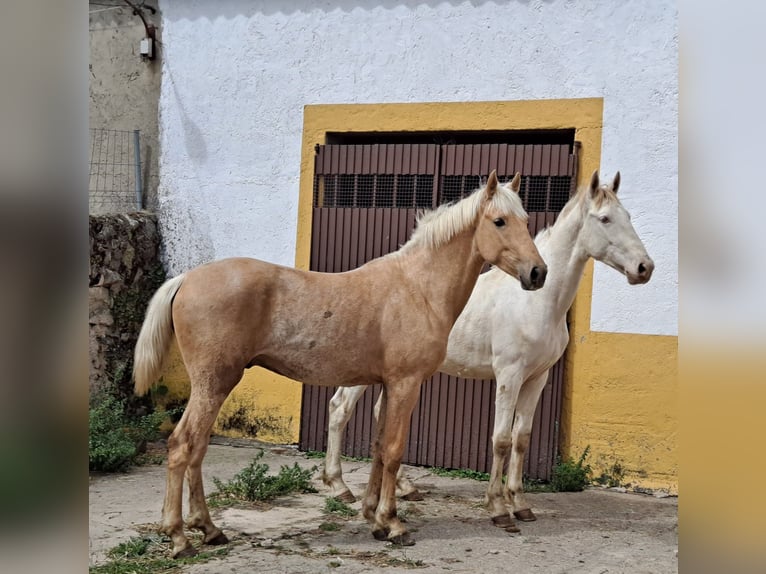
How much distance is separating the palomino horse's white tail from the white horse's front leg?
1.90 metres

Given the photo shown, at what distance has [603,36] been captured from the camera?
6.43m

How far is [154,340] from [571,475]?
3829mm

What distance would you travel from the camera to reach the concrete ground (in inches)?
166

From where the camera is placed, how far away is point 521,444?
18.1 feet

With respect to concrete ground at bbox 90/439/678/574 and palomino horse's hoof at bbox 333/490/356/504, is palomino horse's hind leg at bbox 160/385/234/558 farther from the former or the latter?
palomino horse's hoof at bbox 333/490/356/504

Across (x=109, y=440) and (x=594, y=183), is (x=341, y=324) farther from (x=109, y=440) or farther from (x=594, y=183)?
(x=109, y=440)

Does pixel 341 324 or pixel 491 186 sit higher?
pixel 491 186

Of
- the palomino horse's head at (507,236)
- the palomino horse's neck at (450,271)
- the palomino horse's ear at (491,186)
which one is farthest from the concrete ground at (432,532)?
the palomino horse's ear at (491,186)

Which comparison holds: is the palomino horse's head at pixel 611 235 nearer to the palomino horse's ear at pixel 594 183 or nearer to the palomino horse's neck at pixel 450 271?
the palomino horse's ear at pixel 594 183

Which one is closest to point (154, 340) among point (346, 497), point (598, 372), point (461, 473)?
point (346, 497)

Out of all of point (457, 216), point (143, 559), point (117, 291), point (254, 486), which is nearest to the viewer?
point (143, 559)

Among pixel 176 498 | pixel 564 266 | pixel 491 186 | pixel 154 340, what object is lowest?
pixel 176 498
